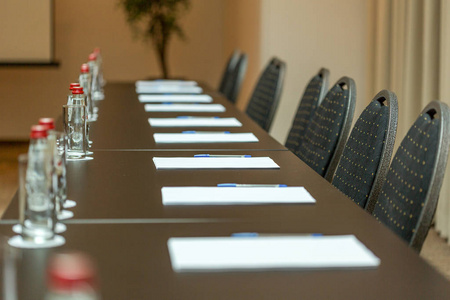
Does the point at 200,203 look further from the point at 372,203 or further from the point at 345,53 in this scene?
the point at 345,53

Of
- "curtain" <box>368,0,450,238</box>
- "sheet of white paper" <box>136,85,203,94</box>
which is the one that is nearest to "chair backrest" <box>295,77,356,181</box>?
"curtain" <box>368,0,450,238</box>

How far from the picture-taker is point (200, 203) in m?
1.79

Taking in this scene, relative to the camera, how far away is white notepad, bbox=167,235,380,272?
1329 mm

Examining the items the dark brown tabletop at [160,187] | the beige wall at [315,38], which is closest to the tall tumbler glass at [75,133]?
the dark brown tabletop at [160,187]

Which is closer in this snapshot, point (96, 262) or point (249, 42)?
point (96, 262)

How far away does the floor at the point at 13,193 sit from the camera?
399cm

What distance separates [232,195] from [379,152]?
1.87 feet

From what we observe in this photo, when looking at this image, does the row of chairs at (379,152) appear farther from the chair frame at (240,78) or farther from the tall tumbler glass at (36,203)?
the chair frame at (240,78)

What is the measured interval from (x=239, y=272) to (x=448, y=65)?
10.5 feet

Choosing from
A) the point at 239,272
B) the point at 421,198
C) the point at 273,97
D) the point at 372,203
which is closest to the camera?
the point at 239,272

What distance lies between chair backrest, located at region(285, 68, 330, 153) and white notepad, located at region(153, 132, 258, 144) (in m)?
0.48

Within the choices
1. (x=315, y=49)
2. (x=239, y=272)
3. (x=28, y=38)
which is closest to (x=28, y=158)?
(x=239, y=272)

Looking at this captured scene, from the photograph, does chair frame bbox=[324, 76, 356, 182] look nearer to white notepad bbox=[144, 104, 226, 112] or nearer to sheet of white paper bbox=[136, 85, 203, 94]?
white notepad bbox=[144, 104, 226, 112]

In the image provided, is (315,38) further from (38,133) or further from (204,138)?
(38,133)
